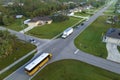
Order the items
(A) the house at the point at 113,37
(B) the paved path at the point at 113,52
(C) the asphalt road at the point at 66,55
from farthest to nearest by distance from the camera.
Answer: (A) the house at the point at 113,37 → (B) the paved path at the point at 113,52 → (C) the asphalt road at the point at 66,55

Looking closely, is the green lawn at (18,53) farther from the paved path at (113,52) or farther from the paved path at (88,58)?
the paved path at (113,52)

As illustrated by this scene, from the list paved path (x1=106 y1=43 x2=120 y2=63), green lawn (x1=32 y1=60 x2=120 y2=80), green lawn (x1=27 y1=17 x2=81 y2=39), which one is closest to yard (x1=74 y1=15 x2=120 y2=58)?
paved path (x1=106 y1=43 x2=120 y2=63)

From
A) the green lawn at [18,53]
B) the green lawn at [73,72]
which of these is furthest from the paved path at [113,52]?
the green lawn at [18,53]

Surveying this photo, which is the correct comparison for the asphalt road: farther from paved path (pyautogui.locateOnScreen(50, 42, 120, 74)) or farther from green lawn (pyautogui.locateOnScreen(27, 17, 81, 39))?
green lawn (pyautogui.locateOnScreen(27, 17, 81, 39))

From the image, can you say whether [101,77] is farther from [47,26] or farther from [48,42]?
[47,26]

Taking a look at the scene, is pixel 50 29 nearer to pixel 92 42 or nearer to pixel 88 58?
pixel 92 42
